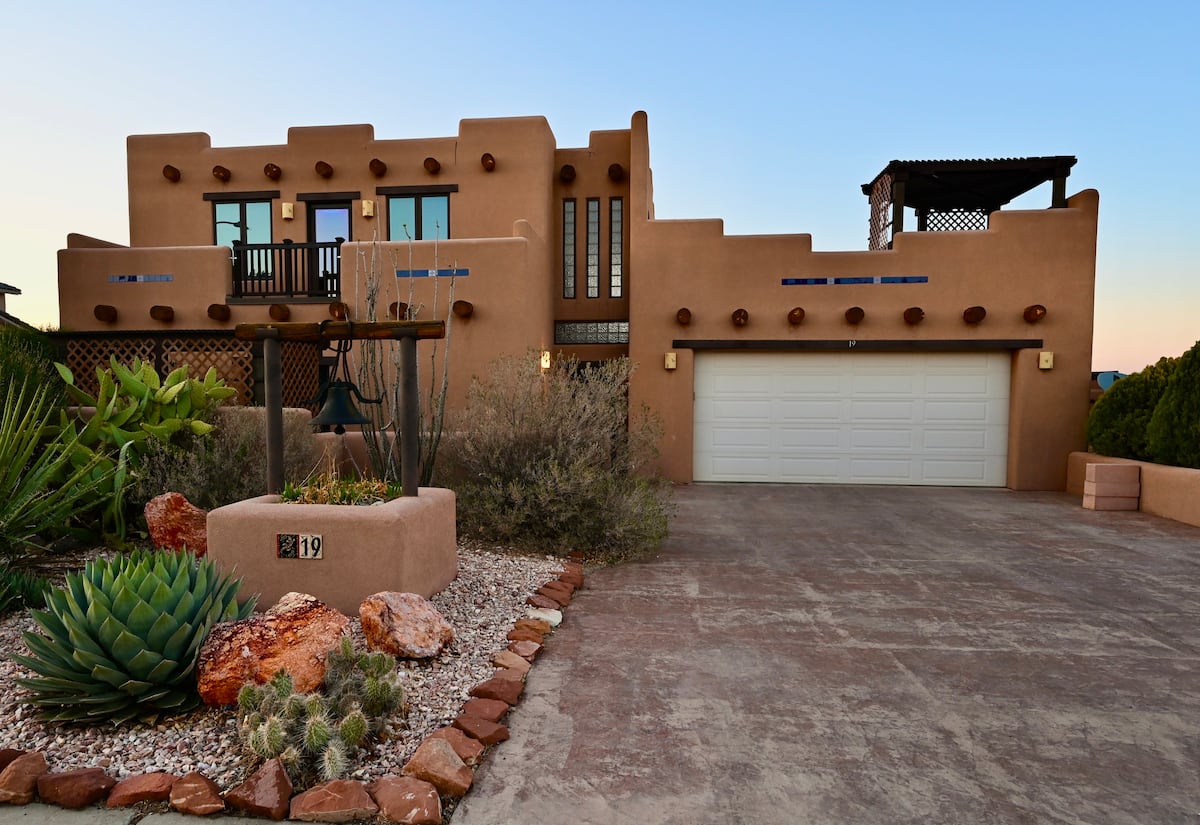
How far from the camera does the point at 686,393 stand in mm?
11234

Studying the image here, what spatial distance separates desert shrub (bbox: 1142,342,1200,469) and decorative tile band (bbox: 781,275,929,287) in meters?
3.58

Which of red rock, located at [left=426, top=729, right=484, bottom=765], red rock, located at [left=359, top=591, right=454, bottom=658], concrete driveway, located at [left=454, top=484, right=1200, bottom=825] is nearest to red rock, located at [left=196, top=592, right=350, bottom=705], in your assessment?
red rock, located at [left=359, top=591, right=454, bottom=658]

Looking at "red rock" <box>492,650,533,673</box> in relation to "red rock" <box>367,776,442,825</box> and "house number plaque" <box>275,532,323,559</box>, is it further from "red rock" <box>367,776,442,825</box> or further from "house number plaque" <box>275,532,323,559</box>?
"house number plaque" <box>275,532,323,559</box>

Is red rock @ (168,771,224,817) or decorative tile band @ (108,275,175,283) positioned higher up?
decorative tile band @ (108,275,175,283)

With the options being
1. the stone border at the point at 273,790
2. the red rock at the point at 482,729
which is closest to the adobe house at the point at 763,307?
the stone border at the point at 273,790

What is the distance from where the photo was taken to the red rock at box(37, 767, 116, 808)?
7.57 ft

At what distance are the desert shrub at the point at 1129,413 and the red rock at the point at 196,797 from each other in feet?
37.5

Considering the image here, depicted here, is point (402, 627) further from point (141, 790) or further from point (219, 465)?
point (219, 465)

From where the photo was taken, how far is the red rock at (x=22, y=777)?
91.6 inches

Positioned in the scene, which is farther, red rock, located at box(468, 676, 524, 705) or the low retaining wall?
the low retaining wall

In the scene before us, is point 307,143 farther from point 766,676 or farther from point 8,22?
point 766,676

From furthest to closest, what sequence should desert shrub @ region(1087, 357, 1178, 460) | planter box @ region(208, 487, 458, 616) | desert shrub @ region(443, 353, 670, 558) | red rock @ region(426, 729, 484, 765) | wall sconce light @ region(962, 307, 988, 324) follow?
wall sconce light @ region(962, 307, 988, 324), desert shrub @ region(1087, 357, 1178, 460), desert shrub @ region(443, 353, 670, 558), planter box @ region(208, 487, 458, 616), red rock @ region(426, 729, 484, 765)

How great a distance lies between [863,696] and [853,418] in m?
8.54

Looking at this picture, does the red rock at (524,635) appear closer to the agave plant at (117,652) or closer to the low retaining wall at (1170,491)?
the agave plant at (117,652)
